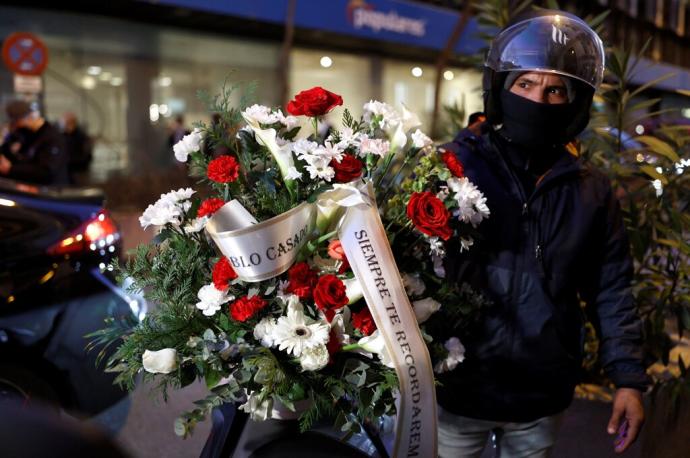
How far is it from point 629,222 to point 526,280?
1.92 m

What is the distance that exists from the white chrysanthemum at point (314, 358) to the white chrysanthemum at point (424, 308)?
11.1 inches

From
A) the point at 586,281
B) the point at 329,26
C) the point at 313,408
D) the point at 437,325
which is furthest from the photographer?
the point at 329,26

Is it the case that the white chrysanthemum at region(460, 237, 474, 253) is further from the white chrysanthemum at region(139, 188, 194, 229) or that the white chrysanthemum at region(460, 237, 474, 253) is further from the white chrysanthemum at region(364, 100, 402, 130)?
the white chrysanthemum at region(139, 188, 194, 229)

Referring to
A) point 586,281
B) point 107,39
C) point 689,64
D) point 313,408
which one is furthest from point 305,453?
point 689,64

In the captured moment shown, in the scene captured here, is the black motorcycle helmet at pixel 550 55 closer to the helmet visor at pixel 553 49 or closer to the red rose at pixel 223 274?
the helmet visor at pixel 553 49

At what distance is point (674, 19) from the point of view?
145 ft

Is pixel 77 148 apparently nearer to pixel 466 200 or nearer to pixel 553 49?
pixel 553 49

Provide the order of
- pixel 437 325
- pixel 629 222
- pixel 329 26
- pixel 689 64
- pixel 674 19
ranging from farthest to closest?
pixel 689 64, pixel 674 19, pixel 329 26, pixel 629 222, pixel 437 325

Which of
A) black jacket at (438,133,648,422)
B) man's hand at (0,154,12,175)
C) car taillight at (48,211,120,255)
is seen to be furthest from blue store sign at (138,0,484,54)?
black jacket at (438,133,648,422)

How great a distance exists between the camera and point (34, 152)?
8305 mm

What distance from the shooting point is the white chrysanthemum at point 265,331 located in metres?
1.63

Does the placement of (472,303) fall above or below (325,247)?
below

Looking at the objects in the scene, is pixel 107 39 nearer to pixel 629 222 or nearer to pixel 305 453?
pixel 629 222

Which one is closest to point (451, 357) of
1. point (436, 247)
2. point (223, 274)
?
point (436, 247)
